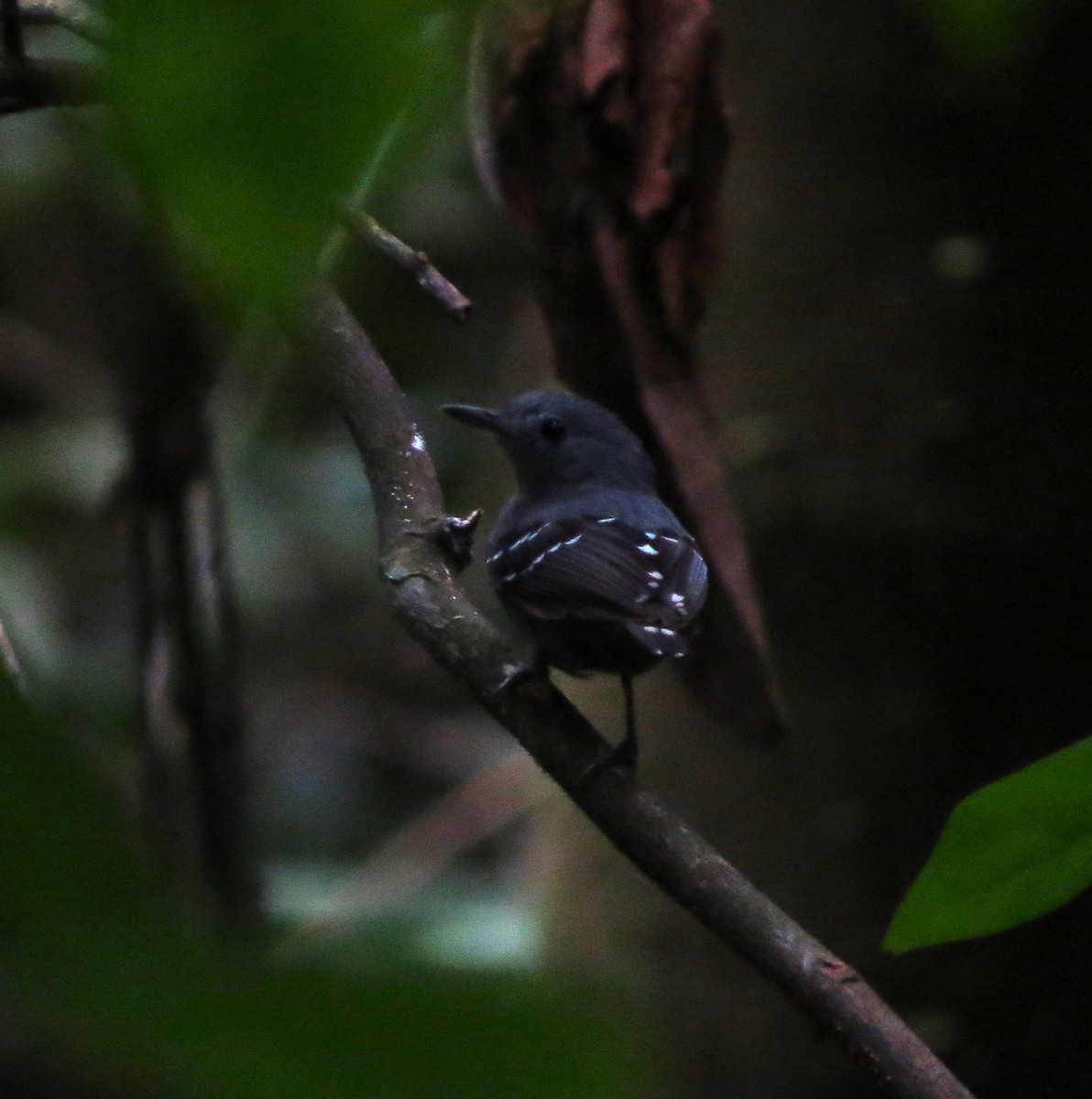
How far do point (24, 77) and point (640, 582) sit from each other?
3.45ft

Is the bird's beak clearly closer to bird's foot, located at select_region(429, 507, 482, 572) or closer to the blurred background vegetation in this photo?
the blurred background vegetation

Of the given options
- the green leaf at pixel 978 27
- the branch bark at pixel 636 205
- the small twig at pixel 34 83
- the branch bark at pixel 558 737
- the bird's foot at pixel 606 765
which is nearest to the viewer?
the green leaf at pixel 978 27

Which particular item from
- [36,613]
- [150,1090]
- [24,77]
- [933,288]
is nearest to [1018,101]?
[933,288]

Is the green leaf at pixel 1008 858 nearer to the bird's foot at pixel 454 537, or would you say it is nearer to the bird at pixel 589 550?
the bird at pixel 589 550

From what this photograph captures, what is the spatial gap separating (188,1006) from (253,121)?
0.66 ft

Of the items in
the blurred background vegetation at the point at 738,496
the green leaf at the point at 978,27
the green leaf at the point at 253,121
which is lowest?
the blurred background vegetation at the point at 738,496

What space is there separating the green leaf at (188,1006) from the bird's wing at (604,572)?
5.49 ft

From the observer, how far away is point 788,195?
2885 mm

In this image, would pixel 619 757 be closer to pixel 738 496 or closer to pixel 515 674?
pixel 515 674

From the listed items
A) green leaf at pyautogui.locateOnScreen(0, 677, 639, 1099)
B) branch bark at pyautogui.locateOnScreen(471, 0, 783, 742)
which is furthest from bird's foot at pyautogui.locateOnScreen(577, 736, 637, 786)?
green leaf at pyautogui.locateOnScreen(0, 677, 639, 1099)

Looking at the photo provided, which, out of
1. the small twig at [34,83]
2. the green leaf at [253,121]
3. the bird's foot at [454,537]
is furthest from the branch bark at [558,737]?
the green leaf at [253,121]

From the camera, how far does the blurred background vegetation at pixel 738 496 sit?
0.32 m

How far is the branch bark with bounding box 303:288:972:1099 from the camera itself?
4.31 ft

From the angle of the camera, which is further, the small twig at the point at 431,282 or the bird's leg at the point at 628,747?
the bird's leg at the point at 628,747
